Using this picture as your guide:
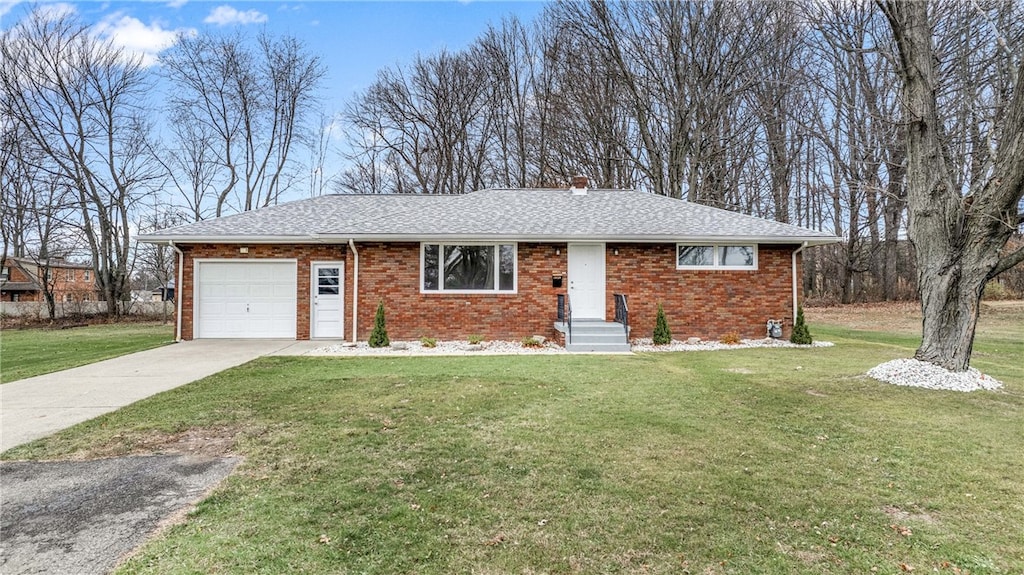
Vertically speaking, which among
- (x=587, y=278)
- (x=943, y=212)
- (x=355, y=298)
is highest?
(x=943, y=212)

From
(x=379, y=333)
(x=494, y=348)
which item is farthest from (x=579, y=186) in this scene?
(x=379, y=333)

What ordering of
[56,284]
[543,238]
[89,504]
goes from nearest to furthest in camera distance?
[89,504], [543,238], [56,284]

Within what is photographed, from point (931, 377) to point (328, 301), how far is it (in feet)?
38.2

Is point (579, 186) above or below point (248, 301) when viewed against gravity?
above

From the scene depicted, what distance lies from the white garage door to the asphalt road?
8223mm

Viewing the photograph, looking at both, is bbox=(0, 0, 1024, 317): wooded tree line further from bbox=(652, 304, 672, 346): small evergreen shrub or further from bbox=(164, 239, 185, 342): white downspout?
bbox=(164, 239, 185, 342): white downspout

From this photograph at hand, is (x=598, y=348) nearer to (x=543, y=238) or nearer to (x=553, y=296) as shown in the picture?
(x=553, y=296)

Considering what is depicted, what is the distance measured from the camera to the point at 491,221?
11.6 meters

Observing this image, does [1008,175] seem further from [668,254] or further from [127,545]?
[127,545]

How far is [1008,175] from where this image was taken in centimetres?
576

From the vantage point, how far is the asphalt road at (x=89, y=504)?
7.75ft

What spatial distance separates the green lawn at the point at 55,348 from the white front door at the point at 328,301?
3438mm

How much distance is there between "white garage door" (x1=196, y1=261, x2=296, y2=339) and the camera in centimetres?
1158

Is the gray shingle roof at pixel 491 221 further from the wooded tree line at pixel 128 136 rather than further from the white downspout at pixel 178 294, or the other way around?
the wooded tree line at pixel 128 136
